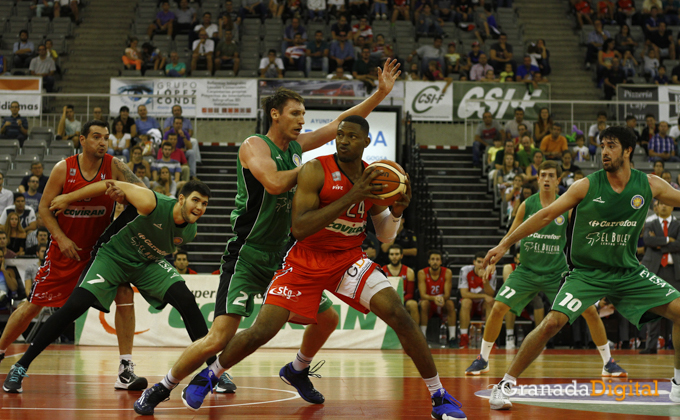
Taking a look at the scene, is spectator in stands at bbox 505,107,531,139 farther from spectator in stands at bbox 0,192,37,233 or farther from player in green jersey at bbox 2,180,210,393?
player in green jersey at bbox 2,180,210,393

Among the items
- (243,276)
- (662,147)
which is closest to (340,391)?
(243,276)

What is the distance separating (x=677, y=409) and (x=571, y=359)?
444cm

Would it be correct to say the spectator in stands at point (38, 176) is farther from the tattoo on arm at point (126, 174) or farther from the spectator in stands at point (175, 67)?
the tattoo on arm at point (126, 174)


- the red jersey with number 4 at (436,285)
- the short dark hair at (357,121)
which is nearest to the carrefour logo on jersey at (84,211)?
the short dark hair at (357,121)

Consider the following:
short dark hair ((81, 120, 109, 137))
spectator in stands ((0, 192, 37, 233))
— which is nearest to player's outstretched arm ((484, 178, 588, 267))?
short dark hair ((81, 120, 109, 137))

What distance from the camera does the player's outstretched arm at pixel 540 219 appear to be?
201 inches

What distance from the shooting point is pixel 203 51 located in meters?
18.8

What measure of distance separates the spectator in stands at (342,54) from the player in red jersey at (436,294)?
7.63m

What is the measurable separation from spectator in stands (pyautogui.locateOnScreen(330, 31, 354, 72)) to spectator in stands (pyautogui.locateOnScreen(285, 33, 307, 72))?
0.77 metres

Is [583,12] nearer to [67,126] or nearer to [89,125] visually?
[67,126]

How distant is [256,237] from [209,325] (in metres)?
6.51

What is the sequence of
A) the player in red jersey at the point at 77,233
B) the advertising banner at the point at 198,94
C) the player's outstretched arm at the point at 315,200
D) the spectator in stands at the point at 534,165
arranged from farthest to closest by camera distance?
the advertising banner at the point at 198,94
the spectator in stands at the point at 534,165
the player in red jersey at the point at 77,233
the player's outstretched arm at the point at 315,200

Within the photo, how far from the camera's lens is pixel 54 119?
55.9ft

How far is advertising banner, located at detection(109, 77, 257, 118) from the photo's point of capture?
1664cm
